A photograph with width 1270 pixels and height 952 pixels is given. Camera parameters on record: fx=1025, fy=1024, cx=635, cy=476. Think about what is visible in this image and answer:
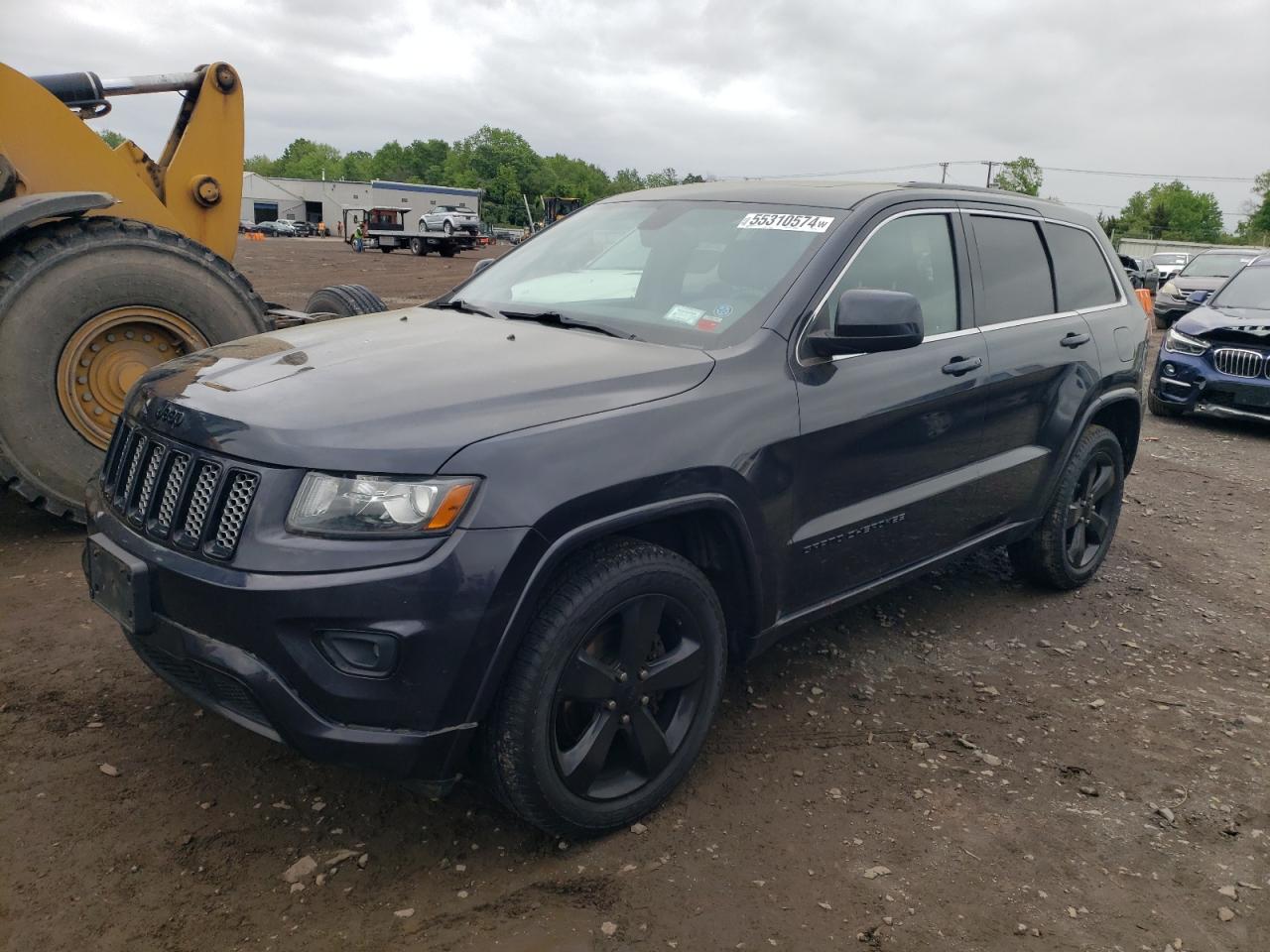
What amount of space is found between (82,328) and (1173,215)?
120 m

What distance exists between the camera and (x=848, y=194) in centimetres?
372

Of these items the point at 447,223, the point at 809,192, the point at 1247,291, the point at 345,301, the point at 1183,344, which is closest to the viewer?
the point at 809,192

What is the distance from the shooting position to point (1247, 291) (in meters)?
10.2

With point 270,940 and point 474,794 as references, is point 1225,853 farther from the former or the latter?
point 270,940

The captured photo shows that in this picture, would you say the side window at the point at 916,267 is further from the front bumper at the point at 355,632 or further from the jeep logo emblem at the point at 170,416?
the jeep logo emblem at the point at 170,416

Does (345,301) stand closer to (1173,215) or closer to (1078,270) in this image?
(1078,270)

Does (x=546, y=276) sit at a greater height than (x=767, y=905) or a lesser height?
greater

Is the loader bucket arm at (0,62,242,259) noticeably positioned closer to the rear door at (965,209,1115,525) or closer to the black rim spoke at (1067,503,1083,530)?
the rear door at (965,209,1115,525)

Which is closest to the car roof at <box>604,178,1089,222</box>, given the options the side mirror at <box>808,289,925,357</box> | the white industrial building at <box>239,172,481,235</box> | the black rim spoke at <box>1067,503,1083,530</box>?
the side mirror at <box>808,289,925,357</box>

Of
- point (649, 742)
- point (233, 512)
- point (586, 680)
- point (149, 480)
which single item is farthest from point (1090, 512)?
point (149, 480)

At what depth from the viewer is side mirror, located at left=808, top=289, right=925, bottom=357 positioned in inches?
124

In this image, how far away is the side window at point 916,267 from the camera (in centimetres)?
354

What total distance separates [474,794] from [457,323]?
1.55m

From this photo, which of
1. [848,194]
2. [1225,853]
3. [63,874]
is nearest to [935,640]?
[1225,853]
